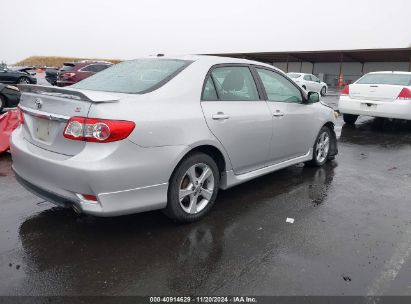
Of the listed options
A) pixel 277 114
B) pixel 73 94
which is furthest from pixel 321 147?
pixel 73 94

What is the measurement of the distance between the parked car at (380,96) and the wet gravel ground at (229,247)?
4713 millimetres

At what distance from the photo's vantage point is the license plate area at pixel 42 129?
312 cm

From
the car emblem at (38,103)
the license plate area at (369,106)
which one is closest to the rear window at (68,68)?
the license plate area at (369,106)

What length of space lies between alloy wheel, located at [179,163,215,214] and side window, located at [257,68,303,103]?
139 centimetres

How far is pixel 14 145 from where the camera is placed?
3.47 m

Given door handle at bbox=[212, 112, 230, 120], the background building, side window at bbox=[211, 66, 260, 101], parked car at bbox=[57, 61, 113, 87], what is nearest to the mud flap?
side window at bbox=[211, 66, 260, 101]

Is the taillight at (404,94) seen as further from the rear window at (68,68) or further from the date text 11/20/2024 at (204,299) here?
the rear window at (68,68)

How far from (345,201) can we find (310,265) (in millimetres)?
1683

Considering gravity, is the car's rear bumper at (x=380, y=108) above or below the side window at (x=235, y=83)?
below

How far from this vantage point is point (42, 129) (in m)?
3.18

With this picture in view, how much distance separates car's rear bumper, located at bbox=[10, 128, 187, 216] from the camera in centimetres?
280

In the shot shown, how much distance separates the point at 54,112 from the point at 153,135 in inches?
33.3

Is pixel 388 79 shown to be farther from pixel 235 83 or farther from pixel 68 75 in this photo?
pixel 68 75

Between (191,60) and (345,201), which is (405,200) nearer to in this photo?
(345,201)
